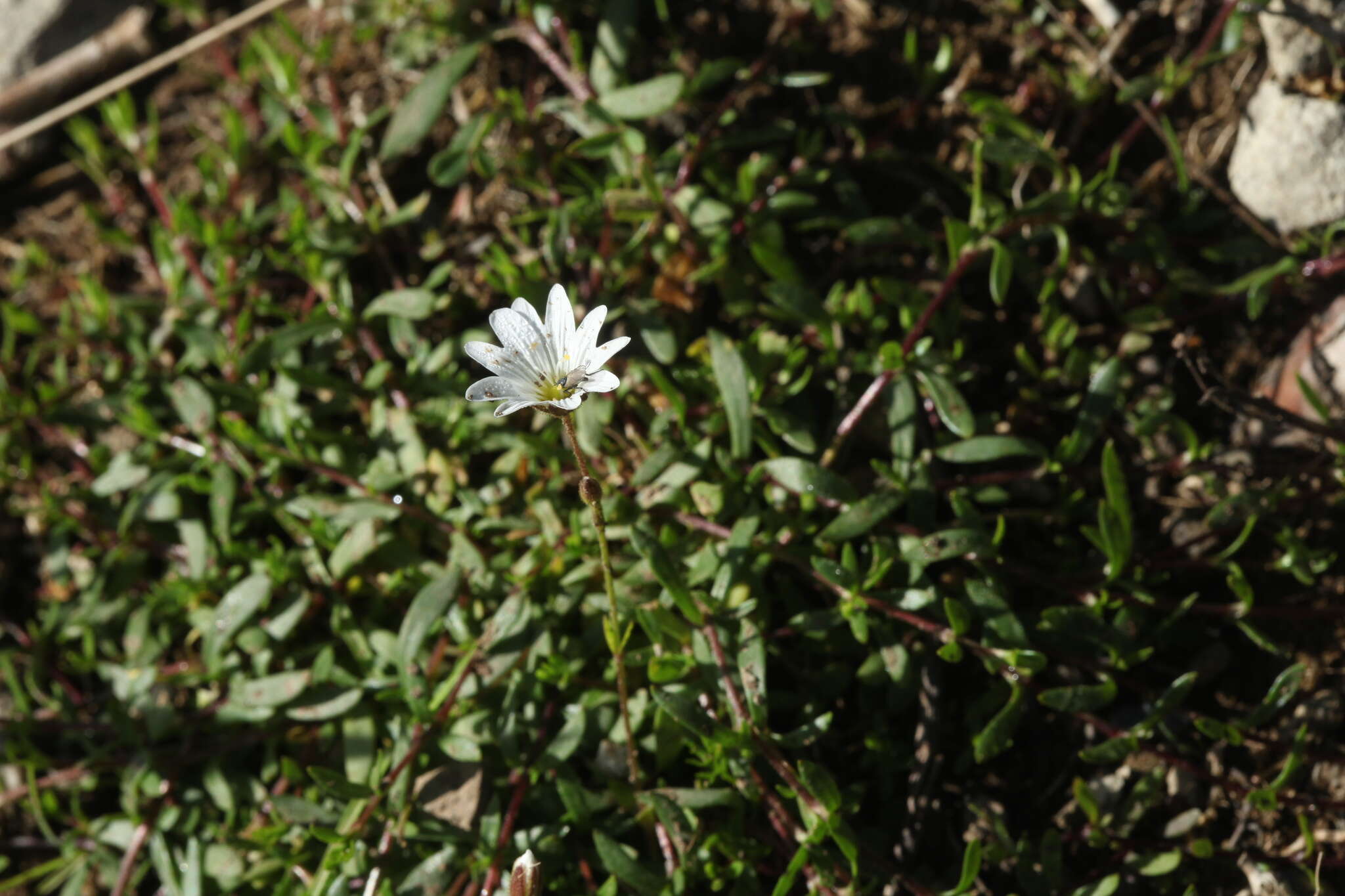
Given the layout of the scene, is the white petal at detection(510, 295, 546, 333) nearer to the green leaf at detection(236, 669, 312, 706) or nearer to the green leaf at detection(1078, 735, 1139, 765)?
the green leaf at detection(236, 669, 312, 706)

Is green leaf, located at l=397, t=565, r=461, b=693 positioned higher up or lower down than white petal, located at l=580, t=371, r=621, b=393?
lower down

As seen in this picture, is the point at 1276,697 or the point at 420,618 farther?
the point at 420,618

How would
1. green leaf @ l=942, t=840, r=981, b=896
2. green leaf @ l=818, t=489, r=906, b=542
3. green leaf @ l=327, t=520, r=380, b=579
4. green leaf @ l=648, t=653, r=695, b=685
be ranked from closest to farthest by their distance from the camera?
1. green leaf @ l=942, t=840, r=981, b=896
2. green leaf @ l=648, t=653, r=695, b=685
3. green leaf @ l=818, t=489, r=906, b=542
4. green leaf @ l=327, t=520, r=380, b=579

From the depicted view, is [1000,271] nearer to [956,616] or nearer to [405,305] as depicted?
[956,616]

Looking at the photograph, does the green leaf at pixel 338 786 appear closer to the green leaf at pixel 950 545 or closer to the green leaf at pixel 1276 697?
the green leaf at pixel 950 545

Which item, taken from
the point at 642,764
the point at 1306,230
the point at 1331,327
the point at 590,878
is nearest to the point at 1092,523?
the point at 1331,327

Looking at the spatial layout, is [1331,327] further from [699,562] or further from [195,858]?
[195,858]

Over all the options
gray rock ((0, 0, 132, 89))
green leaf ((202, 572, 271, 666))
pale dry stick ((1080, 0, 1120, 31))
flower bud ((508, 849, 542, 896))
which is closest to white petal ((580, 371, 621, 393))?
flower bud ((508, 849, 542, 896))

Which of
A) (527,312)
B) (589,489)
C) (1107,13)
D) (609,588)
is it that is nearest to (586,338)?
(527,312)
